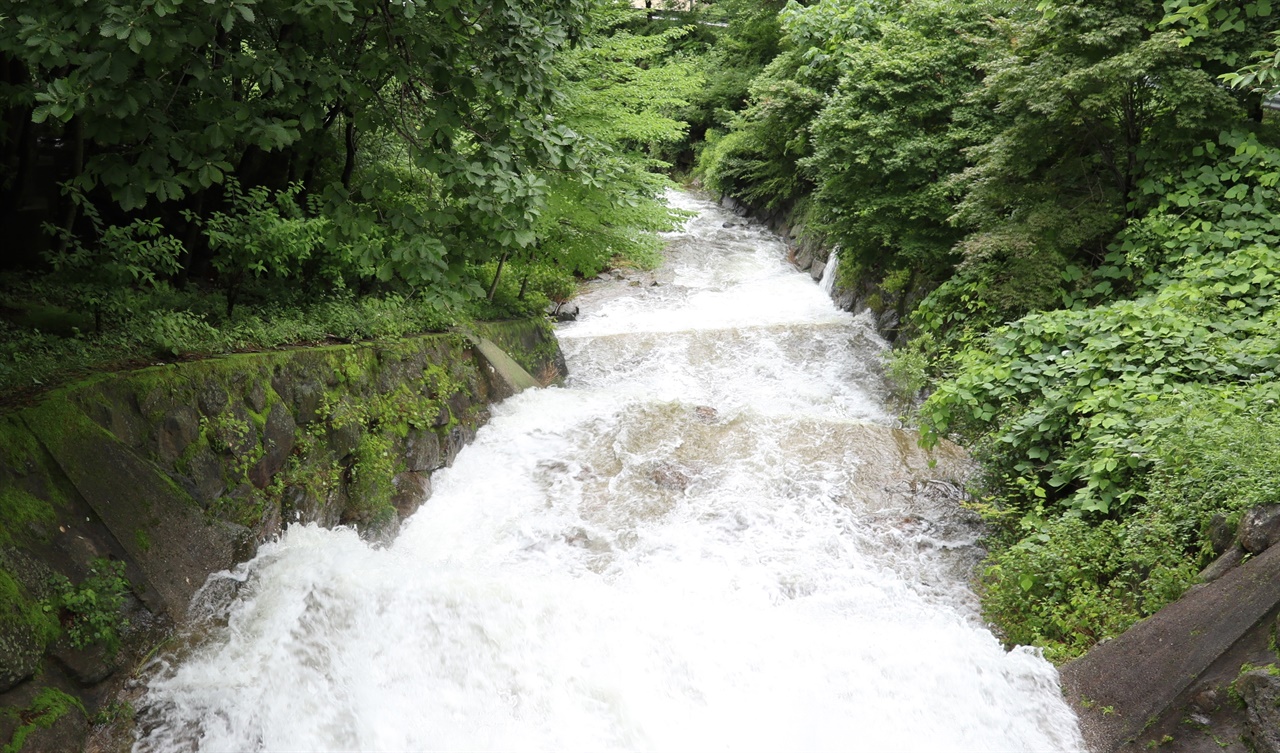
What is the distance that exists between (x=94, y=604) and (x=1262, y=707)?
232 inches

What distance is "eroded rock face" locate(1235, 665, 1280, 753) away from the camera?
12.2ft

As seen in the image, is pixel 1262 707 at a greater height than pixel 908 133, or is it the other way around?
pixel 908 133

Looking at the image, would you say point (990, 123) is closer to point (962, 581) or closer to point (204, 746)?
point (962, 581)

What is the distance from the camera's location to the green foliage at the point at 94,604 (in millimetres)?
3865

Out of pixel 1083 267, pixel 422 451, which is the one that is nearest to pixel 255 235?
pixel 422 451

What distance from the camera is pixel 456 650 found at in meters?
4.80

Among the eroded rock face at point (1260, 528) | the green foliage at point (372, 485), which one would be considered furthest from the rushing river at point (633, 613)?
the eroded rock face at point (1260, 528)

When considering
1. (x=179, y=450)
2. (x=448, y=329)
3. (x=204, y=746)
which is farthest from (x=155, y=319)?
(x=448, y=329)

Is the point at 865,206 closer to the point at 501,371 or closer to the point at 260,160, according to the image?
the point at 501,371

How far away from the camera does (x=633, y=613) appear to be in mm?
5316

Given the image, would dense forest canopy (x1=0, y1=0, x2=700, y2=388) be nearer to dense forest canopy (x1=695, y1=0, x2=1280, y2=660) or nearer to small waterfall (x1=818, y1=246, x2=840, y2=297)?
dense forest canopy (x1=695, y1=0, x2=1280, y2=660)

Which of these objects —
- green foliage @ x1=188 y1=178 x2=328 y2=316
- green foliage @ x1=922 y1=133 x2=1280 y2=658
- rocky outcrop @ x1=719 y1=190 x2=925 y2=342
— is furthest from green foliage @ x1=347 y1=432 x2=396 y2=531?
rocky outcrop @ x1=719 y1=190 x2=925 y2=342

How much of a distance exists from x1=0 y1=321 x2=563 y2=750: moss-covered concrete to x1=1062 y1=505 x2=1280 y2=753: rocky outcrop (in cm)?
533

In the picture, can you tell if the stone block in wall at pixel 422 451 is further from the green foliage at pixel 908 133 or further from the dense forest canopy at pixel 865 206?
the green foliage at pixel 908 133
